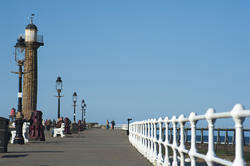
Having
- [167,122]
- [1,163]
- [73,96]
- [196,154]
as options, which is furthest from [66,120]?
[196,154]

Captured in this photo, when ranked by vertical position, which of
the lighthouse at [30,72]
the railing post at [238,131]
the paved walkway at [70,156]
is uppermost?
the lighthouse at [30,72]

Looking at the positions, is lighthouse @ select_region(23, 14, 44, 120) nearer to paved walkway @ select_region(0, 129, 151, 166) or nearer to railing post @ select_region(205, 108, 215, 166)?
paved walkway @ select_region(0, 129, 151, 166)

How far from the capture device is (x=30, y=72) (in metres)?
77.8

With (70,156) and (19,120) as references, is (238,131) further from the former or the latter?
(19,120)

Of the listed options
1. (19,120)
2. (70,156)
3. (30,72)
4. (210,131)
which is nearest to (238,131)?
(210,131)

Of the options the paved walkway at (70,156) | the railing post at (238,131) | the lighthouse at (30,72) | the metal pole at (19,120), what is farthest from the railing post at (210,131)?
the lighthouse at (30,72)

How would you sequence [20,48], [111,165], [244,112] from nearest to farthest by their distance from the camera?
[244,112]
[111,165]
[20,48]

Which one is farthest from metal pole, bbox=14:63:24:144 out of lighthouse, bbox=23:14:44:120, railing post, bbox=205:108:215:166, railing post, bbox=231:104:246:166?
lighthouse, bbox=23:14:44:120

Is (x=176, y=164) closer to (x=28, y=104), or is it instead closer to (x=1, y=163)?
(x=1, y=163)

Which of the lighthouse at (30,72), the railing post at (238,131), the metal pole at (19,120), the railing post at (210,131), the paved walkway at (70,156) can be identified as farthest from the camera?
the lighthouse at (30,72)

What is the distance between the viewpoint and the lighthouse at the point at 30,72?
77250mm

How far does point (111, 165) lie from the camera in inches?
547

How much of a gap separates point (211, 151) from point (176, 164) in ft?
12.0

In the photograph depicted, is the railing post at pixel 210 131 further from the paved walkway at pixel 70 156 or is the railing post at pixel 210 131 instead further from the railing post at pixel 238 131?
the paved walkway at pixel 70 156
